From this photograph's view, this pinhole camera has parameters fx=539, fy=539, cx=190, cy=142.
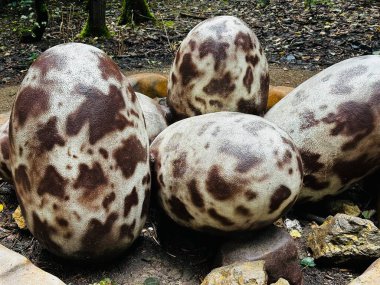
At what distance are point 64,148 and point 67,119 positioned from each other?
0.08 metres

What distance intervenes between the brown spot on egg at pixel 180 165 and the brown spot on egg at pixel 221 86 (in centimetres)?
42

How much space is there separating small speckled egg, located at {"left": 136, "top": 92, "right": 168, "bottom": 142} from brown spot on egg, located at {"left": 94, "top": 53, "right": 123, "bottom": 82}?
1.41 ft

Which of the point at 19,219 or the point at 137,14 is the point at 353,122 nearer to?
the point at 19,219

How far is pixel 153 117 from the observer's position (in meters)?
2.12

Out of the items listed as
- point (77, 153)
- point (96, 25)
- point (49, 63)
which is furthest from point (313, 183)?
point (96, 25)

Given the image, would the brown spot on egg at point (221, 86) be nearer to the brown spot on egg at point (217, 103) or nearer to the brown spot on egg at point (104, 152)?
the brown spot on egg at point (217, 103)

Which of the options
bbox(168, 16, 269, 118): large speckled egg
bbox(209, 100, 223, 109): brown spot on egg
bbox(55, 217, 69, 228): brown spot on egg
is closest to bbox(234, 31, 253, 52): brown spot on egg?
bbox(168, 16, 269, 118): large speckled egg

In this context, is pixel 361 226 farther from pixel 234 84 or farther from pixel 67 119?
pixel 67 119

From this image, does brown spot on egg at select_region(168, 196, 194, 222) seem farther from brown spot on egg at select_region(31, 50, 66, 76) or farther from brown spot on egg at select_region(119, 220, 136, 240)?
brown spot on egg at select_region(31, 50, 66, 76)

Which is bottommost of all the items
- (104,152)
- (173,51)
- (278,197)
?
(173,51)

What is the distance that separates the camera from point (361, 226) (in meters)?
1.69

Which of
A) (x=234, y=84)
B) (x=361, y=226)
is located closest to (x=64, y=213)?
(x=234, y=84)

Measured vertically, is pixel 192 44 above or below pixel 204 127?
above

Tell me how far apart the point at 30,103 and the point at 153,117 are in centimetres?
64
